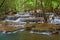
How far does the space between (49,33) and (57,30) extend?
1.12m

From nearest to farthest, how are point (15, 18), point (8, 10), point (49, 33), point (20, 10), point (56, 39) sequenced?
point (56, 39) → point (49, 33) → point (15, 18) → point (8, 10) → point (20, 10)

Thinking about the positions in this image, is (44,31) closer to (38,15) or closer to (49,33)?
(49,33)

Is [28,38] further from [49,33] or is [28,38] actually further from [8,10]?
[8,10]

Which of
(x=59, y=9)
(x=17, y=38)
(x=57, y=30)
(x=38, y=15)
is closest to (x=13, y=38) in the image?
(x=17, y=38)

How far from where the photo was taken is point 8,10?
33844 mm

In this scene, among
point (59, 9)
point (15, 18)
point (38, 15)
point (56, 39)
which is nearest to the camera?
point (56, 39)

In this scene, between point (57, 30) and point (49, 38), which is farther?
point (57, 30)

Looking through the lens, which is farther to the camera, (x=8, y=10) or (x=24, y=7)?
(x=24, y=7)

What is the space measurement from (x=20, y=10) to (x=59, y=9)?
988 centimetres

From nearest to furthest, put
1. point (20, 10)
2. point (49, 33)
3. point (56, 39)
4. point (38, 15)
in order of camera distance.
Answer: point (56, 39), point (49, 33), point (38, 15), point (20, 10)

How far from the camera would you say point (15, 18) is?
24609 millimetres

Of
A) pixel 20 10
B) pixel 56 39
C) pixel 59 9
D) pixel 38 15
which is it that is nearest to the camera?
pixel 56 39

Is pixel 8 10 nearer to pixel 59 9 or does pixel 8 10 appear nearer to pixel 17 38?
pixel 59 9

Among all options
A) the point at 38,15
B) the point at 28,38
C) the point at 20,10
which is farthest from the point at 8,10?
the point at 28,38
